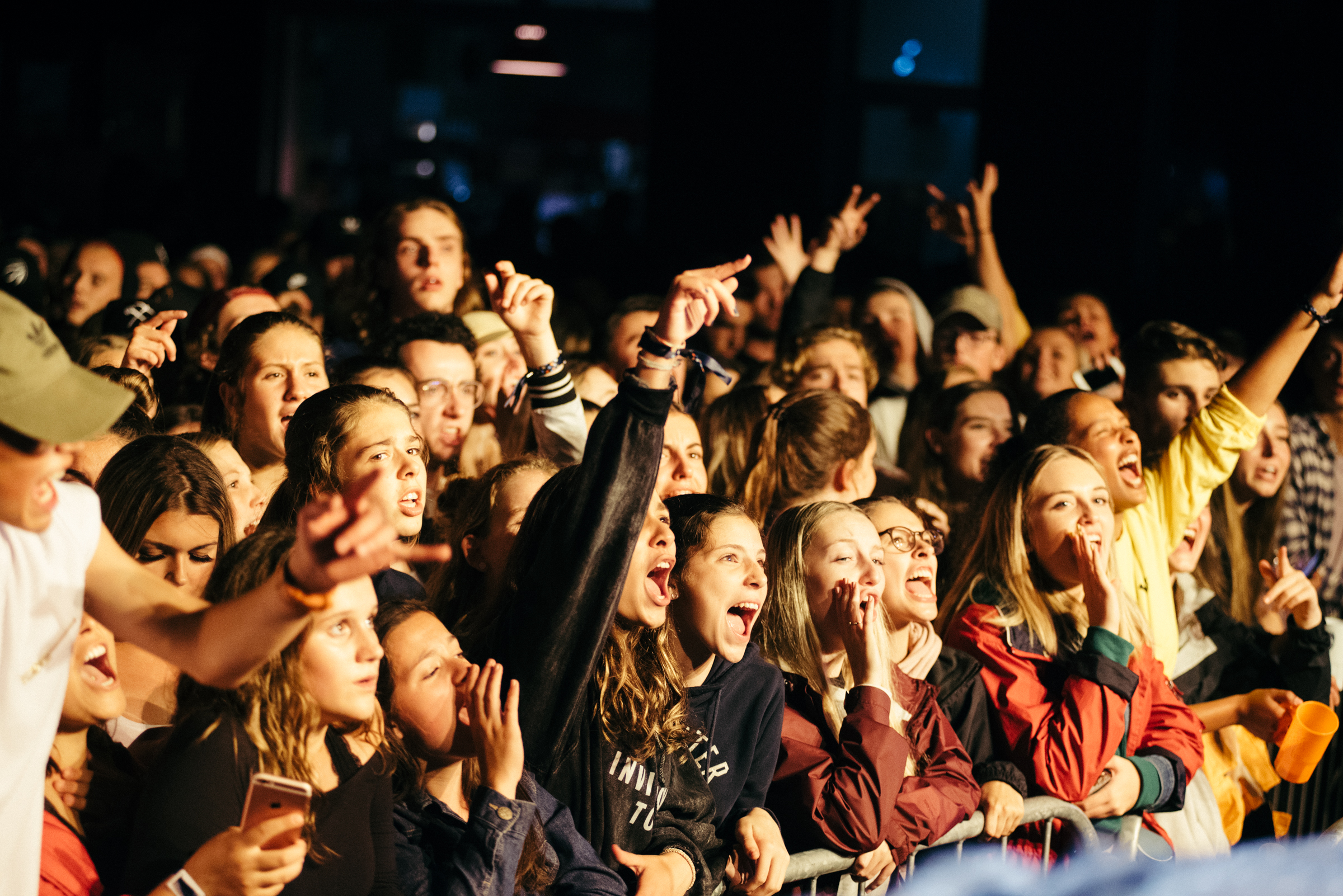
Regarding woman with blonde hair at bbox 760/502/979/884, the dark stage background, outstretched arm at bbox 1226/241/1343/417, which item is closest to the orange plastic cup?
outstretched arm at bbox 1226/241/1343/417

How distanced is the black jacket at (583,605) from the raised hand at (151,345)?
177 centimetres

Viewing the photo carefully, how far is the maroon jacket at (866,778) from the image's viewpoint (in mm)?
3078

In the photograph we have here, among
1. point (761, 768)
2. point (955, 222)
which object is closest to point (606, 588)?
point (761, 768)

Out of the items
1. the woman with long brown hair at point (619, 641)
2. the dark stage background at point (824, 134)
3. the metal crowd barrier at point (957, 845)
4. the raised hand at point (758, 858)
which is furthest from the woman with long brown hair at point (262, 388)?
the dark stage background at point (824, 134)

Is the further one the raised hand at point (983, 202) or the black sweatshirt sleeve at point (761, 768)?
the raised hand at point (983, 202)

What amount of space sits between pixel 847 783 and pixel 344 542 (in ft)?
5.43

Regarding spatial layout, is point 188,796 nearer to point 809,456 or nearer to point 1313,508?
point 809,456

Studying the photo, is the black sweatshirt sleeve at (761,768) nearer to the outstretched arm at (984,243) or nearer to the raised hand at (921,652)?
the raised hand at (921,652)

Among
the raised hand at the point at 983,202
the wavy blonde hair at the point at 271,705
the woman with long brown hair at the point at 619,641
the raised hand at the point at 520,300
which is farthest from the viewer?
the raised hand at the point at 983,202

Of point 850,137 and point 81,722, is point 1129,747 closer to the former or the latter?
point 81,722

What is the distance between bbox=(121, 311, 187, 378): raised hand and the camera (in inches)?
156

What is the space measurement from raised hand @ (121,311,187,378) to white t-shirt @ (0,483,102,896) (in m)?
2.10

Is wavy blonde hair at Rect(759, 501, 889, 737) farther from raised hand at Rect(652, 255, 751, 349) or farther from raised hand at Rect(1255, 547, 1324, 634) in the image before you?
raised hand at Rect(1255, 547, 1324, 634)

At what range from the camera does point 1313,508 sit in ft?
19.0
